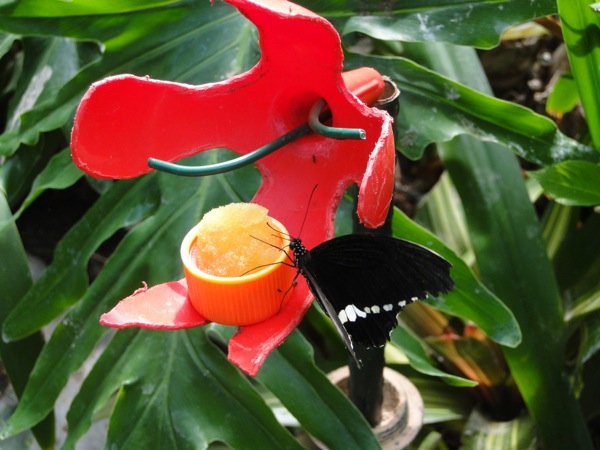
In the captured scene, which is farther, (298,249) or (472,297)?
(472,297)

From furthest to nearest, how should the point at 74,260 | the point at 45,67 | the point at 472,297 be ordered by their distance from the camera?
the point at 45,67, the point at 74,260, the point at 472,297

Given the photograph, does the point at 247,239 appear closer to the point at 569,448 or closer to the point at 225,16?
the point at 225,16

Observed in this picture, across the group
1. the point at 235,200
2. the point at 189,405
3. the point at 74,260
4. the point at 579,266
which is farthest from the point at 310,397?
the point at 579,266

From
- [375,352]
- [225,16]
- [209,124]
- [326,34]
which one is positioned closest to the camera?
[326,34]

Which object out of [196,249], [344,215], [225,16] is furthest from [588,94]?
[196,249]

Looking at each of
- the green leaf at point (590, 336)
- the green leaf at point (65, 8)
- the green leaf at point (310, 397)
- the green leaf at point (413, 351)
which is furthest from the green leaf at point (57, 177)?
the green leaf at point (590, 336)

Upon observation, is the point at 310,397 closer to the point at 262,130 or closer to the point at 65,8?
the point at 262,130

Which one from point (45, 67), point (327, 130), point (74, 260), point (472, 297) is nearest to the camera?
point (327, 130)
